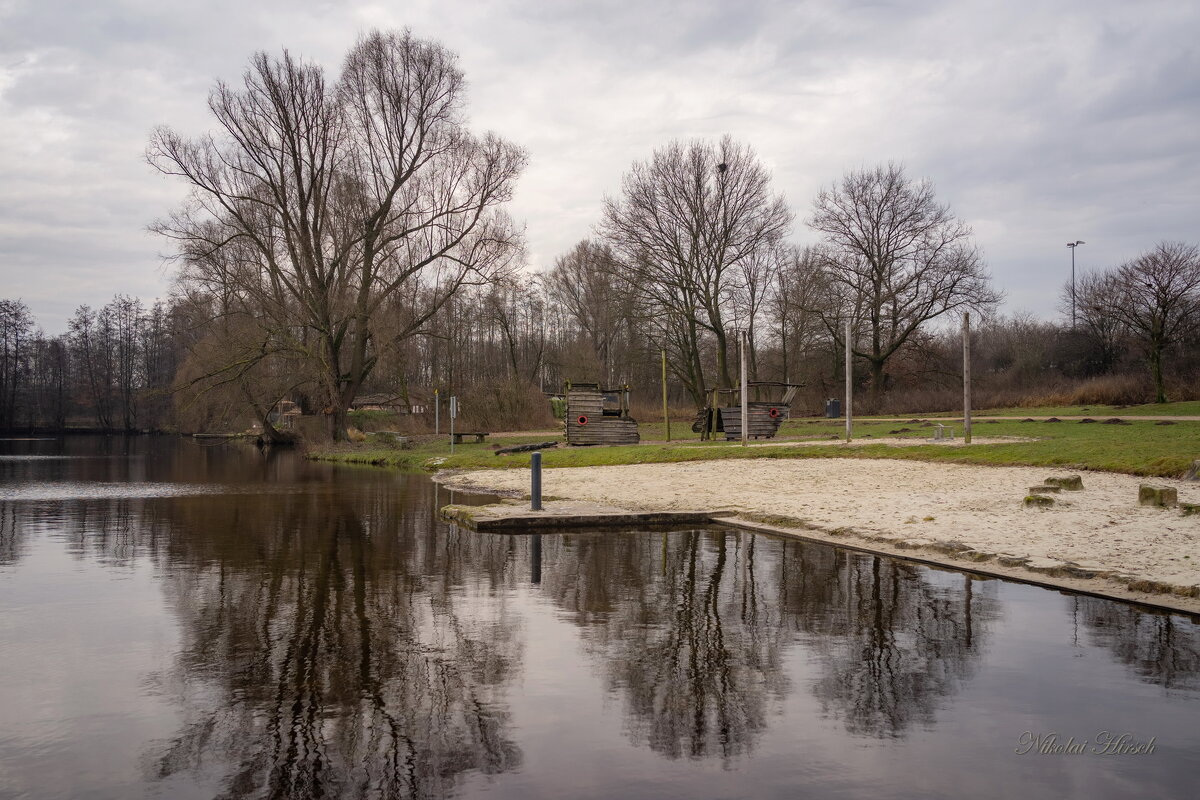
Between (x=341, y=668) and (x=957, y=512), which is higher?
(x=957, y=512)

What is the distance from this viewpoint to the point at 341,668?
643cm

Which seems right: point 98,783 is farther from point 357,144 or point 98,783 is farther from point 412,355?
point 412,355

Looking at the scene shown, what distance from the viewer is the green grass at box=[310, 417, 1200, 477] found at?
17172 mm

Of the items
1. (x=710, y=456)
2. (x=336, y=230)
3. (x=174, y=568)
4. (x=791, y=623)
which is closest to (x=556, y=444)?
(x=710, y=456)

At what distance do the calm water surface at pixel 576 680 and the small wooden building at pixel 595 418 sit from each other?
2244 centimetres

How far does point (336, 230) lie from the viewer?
40.7 metres

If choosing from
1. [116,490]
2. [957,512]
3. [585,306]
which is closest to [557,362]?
[585,306]

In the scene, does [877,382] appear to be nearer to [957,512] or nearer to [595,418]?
[595,418]

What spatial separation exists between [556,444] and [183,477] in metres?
13.3

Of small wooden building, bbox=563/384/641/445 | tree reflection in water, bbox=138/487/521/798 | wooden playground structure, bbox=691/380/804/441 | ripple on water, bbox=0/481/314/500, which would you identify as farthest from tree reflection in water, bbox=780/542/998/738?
small wooden building, bbox=563/384/641/445

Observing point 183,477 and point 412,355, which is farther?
point 412,355
